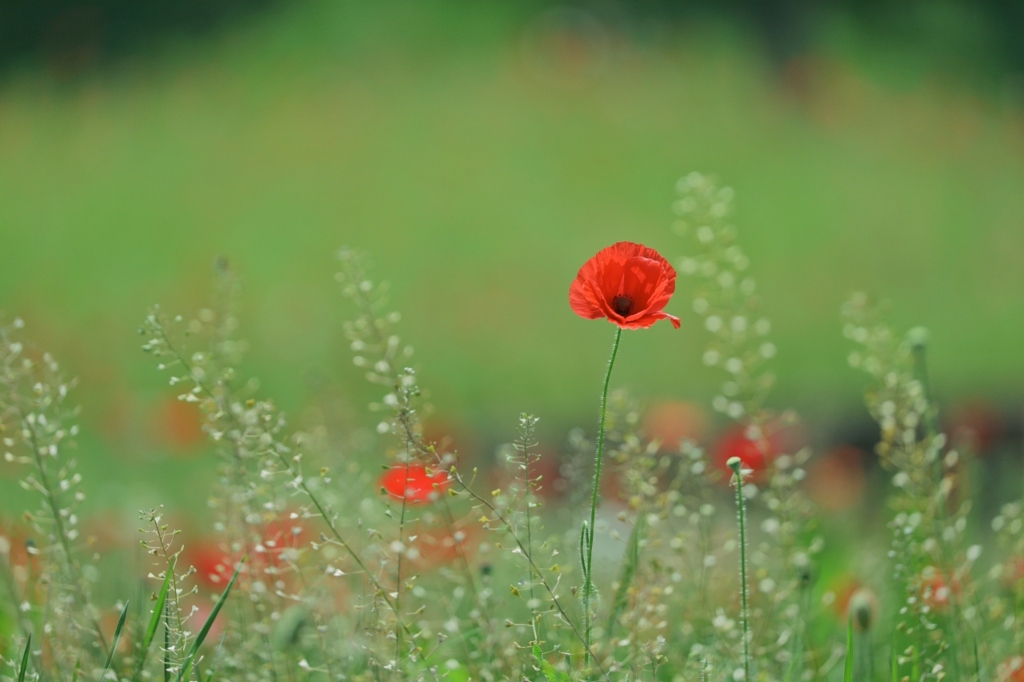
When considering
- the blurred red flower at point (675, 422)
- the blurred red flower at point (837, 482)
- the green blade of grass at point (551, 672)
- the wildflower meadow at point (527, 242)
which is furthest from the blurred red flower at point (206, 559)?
the blurred red flower at point (837, 482)

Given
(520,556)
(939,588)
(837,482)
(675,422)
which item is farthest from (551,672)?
(837,482)

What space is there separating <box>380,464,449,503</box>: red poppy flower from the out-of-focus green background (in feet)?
6.16

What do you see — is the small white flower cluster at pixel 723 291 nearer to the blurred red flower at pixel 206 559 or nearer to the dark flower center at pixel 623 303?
the dark flower center at pixel 623 303

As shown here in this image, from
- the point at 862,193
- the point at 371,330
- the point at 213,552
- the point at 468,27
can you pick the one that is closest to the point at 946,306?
the point at 862,193

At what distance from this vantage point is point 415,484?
1.27 m

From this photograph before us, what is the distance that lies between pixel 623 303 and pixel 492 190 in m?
3.83

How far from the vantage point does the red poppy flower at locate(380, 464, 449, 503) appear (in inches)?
38.9

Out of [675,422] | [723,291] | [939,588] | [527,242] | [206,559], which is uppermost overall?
[527,242]

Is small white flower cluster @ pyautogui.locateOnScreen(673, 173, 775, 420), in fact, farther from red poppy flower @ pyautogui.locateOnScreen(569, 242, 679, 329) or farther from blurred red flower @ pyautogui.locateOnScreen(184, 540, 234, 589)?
blurred red flower @ pyautogui.locateOnScreen(184, 540, 234, 589)

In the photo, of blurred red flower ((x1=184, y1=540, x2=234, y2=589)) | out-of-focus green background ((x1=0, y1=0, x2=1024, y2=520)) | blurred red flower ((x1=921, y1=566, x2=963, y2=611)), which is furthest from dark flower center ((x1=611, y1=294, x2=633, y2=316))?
out-of-focus green background ((x1=0, y1=0, x2=1024, y2=520))

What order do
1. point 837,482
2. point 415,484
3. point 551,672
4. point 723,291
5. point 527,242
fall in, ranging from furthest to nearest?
point 527,242 → point 837,482 → point 723,291 → point 415,484 → point 551,672

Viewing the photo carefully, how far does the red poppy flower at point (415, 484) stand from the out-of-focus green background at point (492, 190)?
1.88m

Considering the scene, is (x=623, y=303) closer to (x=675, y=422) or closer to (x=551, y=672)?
(x=551, y=672)

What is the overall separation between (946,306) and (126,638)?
4.00 meters
